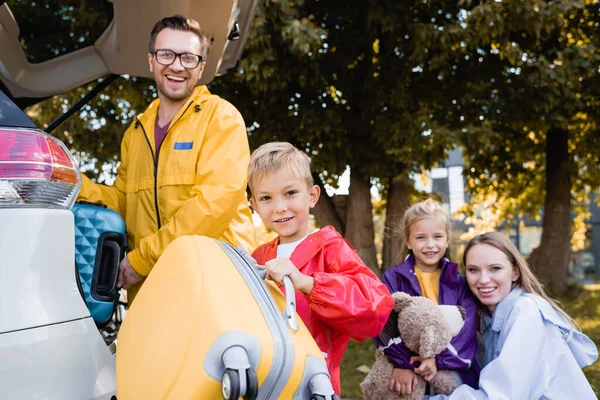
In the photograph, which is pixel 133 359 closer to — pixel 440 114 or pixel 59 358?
pixel 59 358

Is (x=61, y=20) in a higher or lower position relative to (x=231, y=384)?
higher

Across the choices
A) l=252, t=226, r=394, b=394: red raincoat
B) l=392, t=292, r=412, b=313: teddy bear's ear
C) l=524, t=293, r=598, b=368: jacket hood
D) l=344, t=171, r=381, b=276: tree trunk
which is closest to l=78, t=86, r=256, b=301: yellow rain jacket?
l=252, t=226, r=394, b=394: red raincoat

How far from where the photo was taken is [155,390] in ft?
4.75

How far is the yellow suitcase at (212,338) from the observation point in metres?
1.38

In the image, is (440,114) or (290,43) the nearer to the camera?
Result: (290,43)

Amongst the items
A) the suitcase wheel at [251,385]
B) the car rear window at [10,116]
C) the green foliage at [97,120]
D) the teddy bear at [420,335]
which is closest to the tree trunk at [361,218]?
the green foliage at [97,120]

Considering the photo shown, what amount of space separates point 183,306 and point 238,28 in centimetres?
177

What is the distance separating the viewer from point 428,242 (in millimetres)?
2672

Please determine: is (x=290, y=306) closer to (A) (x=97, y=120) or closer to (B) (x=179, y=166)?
(B) (x=179, y=166)

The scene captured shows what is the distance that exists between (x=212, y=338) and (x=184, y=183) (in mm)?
1004

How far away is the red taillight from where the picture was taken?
1497 mm

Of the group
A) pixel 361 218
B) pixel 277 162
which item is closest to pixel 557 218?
pixel 361 218

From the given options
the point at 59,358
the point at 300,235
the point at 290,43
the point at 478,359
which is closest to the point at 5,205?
the point at 59,358

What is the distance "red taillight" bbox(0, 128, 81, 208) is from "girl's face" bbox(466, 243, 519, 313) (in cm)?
157
